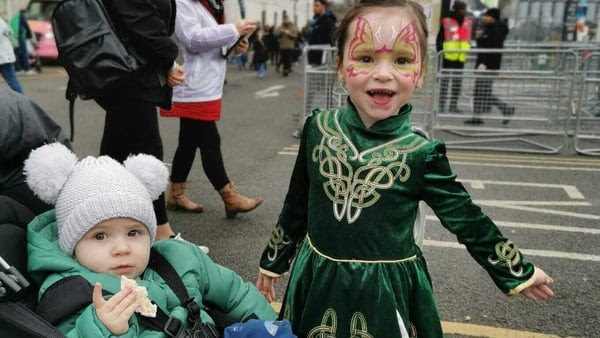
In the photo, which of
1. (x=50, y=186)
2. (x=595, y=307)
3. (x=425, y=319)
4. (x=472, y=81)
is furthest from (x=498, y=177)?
(x=50, y=186)

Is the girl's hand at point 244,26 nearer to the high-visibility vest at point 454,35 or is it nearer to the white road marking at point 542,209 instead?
the white road marking at point 542,209

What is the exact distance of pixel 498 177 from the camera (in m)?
5.66

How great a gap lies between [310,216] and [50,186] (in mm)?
811

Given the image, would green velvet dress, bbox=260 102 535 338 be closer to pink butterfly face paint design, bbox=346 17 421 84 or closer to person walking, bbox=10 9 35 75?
pink butterfly face paint design, bbox=346 17 421 84

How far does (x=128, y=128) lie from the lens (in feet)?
9.95

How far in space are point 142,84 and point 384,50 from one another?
167cm

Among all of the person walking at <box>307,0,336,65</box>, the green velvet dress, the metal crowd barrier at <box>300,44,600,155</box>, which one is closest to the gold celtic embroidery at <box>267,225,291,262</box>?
the green velvet dress

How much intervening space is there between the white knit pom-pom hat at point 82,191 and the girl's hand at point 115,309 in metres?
0.28

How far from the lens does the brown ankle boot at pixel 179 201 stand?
4.14m

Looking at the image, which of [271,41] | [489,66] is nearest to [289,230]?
[489,66]

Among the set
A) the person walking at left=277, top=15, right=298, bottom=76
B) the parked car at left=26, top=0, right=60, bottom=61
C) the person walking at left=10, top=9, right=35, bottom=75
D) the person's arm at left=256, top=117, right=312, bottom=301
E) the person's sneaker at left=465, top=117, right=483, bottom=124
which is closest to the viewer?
the person's arm at left=256, top=117, right=312, bottom=301

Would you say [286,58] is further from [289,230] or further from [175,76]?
[289,230]

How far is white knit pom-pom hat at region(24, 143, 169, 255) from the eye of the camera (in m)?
1.82

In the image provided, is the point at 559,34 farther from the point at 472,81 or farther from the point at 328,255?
the point at 328,255
